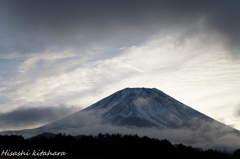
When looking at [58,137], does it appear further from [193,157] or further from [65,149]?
[193,157]

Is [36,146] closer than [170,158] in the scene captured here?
Yes

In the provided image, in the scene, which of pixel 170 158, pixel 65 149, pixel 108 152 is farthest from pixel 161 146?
pixel 65 149

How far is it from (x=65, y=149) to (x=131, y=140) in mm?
20149

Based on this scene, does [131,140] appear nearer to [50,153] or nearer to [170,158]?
[170,158]

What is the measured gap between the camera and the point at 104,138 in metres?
74.3

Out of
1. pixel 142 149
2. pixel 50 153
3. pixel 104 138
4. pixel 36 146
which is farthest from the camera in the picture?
pixel 104 138

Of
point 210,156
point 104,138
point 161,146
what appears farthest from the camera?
point 104,138

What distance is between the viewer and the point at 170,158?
201 ft

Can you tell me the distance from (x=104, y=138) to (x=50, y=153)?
23941 mm

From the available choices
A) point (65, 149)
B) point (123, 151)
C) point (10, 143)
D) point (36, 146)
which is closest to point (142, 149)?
point (123, 151)

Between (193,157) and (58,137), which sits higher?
(58,137)

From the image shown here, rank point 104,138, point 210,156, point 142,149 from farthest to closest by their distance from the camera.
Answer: point 104,138 < point 210,156 < point 142,149

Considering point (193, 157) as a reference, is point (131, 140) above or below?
above

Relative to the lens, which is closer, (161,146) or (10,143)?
(10,143)
